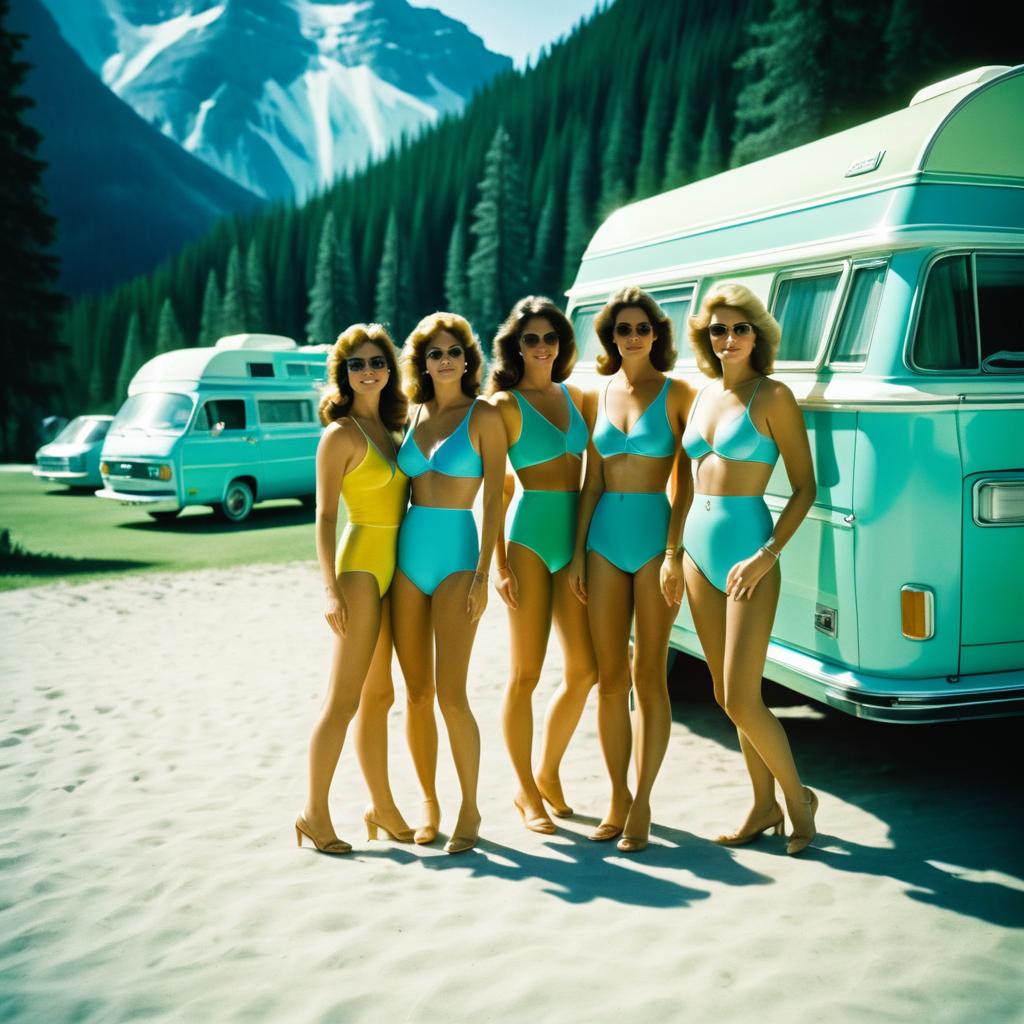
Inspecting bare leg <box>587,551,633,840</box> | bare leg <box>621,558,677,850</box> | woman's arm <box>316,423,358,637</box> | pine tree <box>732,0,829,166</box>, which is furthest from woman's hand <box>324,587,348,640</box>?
pine tree <box>732,0,829,166</box>

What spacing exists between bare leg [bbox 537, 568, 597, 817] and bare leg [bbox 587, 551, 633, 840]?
0.08 metres

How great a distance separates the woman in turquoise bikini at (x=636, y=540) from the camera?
13.5 ft

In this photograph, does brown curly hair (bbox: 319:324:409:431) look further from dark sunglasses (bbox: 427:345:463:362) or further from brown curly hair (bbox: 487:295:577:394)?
brown curly hair (bbox: 487:295:577:394)

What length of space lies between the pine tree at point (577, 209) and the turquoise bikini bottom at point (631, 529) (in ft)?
165

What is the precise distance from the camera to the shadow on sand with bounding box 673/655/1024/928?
12.4ft

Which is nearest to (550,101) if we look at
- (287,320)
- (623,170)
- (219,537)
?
(623,170)

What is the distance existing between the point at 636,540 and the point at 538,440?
606mm

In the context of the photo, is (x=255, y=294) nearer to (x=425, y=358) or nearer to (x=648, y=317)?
(x=425, y=358)

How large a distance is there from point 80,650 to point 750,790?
566cm

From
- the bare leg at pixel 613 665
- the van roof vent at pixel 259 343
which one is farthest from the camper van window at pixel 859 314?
the van roof vent at pixel 259 343

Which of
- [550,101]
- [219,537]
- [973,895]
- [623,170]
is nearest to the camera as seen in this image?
[973,895]

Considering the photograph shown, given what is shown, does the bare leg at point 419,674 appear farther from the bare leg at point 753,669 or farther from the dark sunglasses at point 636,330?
the dark sunglasses at point 636,330

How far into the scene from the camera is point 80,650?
26.1 ft

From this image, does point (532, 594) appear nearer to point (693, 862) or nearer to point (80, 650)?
point (693, 862)
